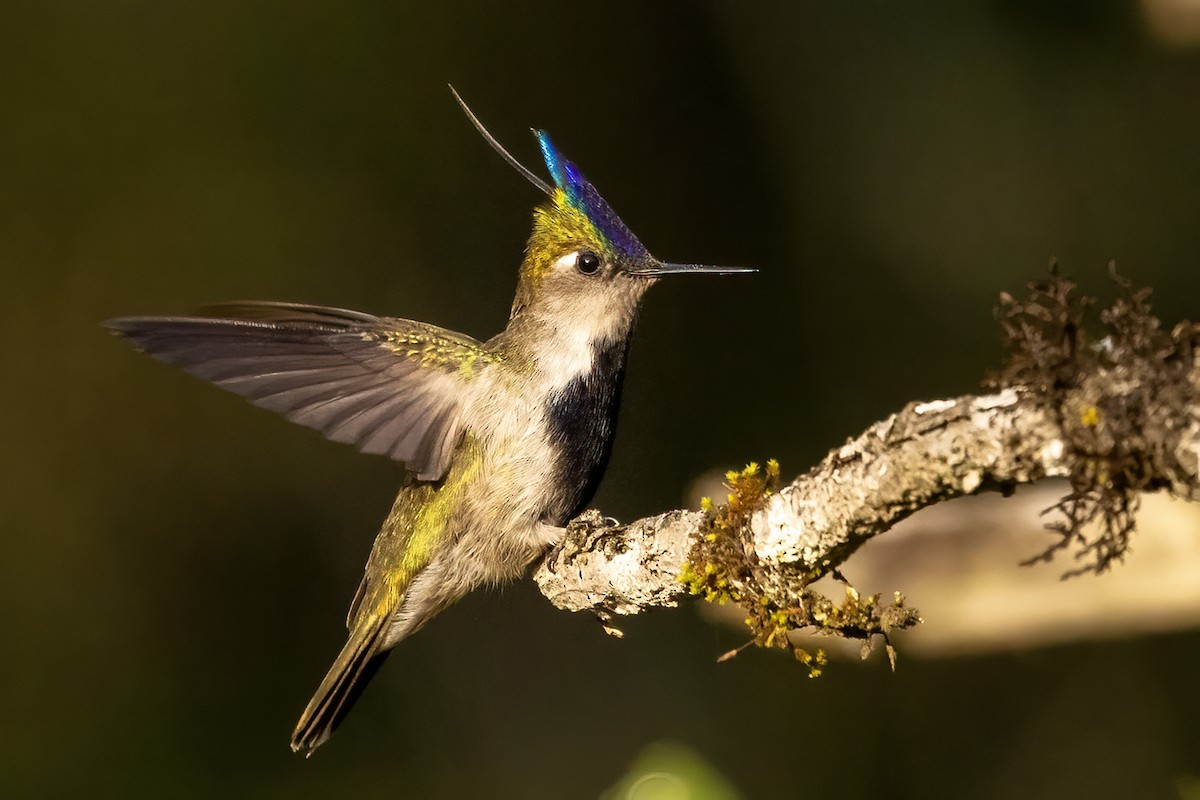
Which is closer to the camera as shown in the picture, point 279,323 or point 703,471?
point 279,323

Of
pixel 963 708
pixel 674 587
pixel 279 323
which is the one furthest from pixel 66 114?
pixel 963 708

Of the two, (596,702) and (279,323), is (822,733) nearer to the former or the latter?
(596,702)

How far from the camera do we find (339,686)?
282cm

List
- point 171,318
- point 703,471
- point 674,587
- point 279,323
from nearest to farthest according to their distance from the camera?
point 674,587, point 171,318, point 279,323, point 703,471

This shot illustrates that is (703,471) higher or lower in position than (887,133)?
lower

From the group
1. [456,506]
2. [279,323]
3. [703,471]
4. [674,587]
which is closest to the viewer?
[674,587]

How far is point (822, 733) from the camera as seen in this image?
438cm

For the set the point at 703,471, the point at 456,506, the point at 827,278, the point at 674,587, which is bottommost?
the point at 674,587

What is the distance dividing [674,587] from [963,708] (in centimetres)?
282

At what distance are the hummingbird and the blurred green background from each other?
1740 mm

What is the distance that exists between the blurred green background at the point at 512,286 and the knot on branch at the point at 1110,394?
3117 millimetres

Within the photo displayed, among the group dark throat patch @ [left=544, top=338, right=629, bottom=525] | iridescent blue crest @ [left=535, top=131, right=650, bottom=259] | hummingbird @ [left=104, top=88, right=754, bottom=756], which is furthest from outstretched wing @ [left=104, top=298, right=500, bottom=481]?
iridescent blue crest @ [left=535, top=131, right=650, bottom=259]

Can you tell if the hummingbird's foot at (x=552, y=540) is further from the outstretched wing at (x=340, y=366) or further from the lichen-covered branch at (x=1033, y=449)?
the lichen-covered branch at (x=1033, y=449)

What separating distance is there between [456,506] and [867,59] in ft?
10.2
